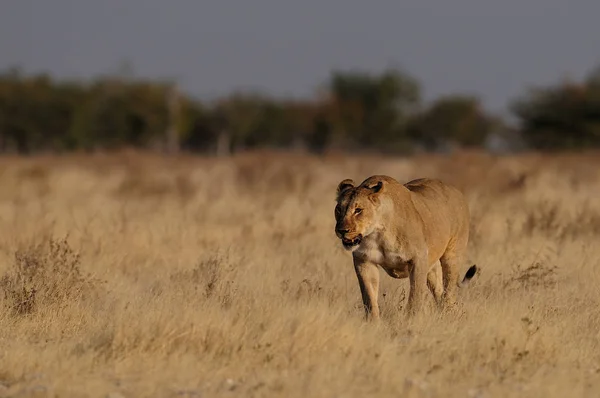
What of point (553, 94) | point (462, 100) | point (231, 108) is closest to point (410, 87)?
point (462, 100)

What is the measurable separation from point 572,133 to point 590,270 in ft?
176

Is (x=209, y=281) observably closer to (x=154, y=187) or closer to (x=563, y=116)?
(x=154, y=187)

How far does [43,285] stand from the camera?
34.7ft

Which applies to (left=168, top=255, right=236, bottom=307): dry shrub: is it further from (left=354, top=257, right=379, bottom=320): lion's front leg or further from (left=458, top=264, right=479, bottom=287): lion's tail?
(left=458, top=264, right=479, bottom=287): lion's tail

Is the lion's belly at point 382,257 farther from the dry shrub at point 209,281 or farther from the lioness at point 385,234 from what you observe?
the dry shrub at point 209,281

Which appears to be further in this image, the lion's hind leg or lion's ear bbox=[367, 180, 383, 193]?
the lion's hind leg

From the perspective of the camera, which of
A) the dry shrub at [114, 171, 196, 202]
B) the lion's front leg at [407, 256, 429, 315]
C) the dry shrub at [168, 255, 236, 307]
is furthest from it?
the dry shrub at [114, 171, 196, 202]

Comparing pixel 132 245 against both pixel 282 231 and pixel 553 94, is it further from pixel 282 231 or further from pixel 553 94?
pixel 553 94

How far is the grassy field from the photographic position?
302 inches

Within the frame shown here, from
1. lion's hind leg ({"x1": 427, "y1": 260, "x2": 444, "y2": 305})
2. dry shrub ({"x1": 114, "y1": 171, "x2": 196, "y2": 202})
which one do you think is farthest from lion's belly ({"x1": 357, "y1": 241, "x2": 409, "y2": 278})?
dry shrub ({"x1": 114, "y1": 171, "x2": 196, "y2": 202})

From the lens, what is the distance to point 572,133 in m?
64.6

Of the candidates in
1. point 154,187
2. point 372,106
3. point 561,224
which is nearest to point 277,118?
point 372,106

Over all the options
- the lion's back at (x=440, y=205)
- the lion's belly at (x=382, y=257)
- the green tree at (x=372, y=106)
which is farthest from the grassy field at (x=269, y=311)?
the green tree at (x=372, y=106)

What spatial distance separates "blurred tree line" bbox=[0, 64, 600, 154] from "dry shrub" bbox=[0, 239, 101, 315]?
53023 millimetres
